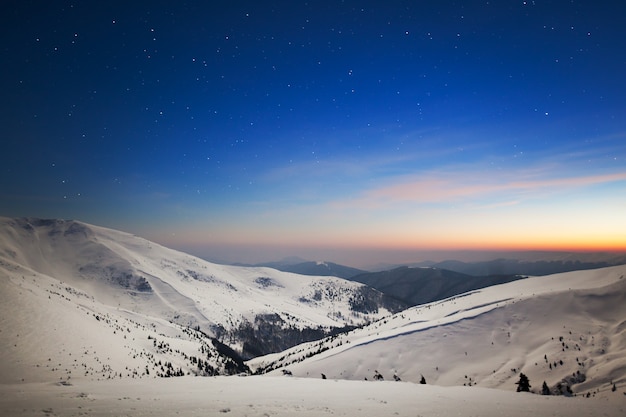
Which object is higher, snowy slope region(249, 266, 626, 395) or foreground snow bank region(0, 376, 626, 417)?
foreground snow bank region(0, 376, 626, 417)

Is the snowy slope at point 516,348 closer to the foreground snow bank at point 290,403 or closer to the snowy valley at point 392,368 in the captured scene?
the snowy valley at point 392,368

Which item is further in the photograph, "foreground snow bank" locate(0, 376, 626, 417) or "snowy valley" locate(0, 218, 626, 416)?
"snowy valley" locate(0, 218, 626, 416)

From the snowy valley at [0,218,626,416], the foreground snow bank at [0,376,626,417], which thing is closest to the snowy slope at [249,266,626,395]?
the snowy valley at [0,218,626,416]

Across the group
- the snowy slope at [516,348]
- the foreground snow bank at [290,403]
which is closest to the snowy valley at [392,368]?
the foreground snow bank at [290,403]

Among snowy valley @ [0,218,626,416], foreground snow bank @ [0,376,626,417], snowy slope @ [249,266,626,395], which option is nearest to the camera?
foreground snow bank @ [0,376,626,417]

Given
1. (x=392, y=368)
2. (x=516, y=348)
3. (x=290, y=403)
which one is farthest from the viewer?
(x=392, y=368)

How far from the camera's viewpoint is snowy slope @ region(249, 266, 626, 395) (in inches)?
1652

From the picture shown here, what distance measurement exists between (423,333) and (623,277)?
4904 cm

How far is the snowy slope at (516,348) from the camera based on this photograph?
4197cm

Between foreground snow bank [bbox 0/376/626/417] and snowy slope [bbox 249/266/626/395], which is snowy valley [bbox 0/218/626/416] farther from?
snowy slope [bbox 249/266/626/395]

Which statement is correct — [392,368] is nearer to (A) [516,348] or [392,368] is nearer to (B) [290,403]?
(A) [516,348]

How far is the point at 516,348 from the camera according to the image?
52.2m

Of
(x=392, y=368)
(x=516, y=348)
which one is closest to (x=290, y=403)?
(x=392, y=368)

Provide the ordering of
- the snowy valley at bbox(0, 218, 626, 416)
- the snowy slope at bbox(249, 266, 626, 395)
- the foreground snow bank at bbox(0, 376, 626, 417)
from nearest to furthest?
the foreground snow bank at bbox(0, 376, 626, 417), the snowy valley at bbox(0, 218, 626, 416), the snowy slope at bbox(249, 266, 626, 395)
